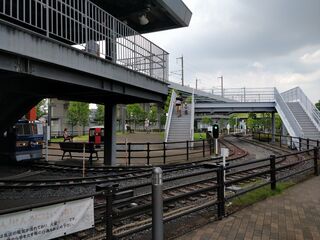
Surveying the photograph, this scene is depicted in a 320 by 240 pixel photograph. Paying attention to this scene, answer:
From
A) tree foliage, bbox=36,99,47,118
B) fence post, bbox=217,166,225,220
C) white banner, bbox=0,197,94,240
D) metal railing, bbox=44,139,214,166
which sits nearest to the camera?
white banner, bbox=0,197,94,240

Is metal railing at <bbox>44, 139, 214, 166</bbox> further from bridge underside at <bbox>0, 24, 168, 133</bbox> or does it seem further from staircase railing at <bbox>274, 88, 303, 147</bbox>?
staircase railing at <bbox>274, 88, 303, 147</bbox>

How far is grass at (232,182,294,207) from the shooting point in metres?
7.19

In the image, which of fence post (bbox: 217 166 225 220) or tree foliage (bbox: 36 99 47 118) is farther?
tree foliage (bbox: 36 99 47 118)

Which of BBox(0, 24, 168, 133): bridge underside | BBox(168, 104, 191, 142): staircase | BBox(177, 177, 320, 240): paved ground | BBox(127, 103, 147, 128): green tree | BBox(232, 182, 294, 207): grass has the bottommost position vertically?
BBox(177, 177, 320, 240): paved ground

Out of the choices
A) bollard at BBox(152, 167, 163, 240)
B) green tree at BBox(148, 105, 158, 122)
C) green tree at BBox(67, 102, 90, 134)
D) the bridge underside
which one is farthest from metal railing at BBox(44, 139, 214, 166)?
green tree at BBox(148, 105, 158, 122)

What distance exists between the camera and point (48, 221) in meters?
3.86

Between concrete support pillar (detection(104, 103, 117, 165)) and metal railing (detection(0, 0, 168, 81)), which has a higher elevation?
metal railing (detection(0, 0, 168, 81))

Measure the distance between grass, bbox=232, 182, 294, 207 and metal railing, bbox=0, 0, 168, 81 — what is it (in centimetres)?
603

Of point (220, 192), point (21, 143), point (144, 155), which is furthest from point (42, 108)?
point (220, 192)

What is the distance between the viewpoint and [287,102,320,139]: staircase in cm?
2467

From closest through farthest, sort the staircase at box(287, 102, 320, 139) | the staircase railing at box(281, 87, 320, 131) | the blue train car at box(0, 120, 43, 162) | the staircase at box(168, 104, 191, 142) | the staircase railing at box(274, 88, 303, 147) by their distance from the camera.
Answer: the blue train car at box(0, 120, 43, 162) < the staircase railing at box(274, 88, 303, 147) < the staircase at box(287, 102, 320, 139) < the staircase at box(168, 104, 191, 142) < the staircase railing at box(281, 87, 320, 131)

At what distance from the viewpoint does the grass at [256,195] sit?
7.19m

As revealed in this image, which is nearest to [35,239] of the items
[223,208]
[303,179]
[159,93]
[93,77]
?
[223,208]

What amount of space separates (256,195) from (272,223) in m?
1.92
